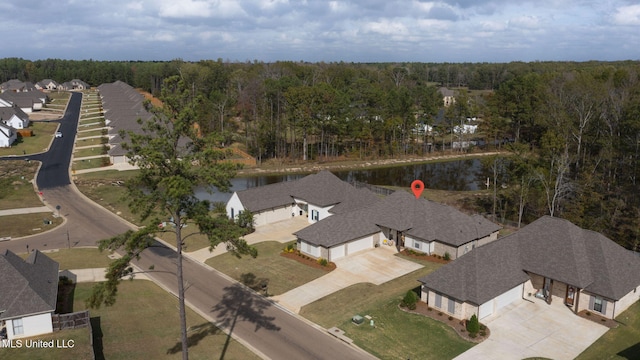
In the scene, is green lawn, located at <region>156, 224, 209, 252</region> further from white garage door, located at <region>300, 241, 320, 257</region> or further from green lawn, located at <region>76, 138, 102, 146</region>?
green lawn, located at <region>76, 138, 102, 146</region>

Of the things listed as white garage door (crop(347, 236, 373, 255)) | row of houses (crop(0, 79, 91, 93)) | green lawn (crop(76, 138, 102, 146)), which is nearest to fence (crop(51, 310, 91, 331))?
white garage door (crop(347, 236, 373, 255))

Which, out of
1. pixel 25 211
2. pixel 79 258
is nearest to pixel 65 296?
pixel 79 258

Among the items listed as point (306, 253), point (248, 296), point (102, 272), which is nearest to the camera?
point (248, 296)

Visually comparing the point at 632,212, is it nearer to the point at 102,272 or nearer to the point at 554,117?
the point at 554,117

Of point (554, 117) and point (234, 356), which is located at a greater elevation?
point (554, 117)

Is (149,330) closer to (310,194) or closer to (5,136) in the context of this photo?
(310,194)

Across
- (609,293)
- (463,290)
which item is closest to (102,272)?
(463,290)
